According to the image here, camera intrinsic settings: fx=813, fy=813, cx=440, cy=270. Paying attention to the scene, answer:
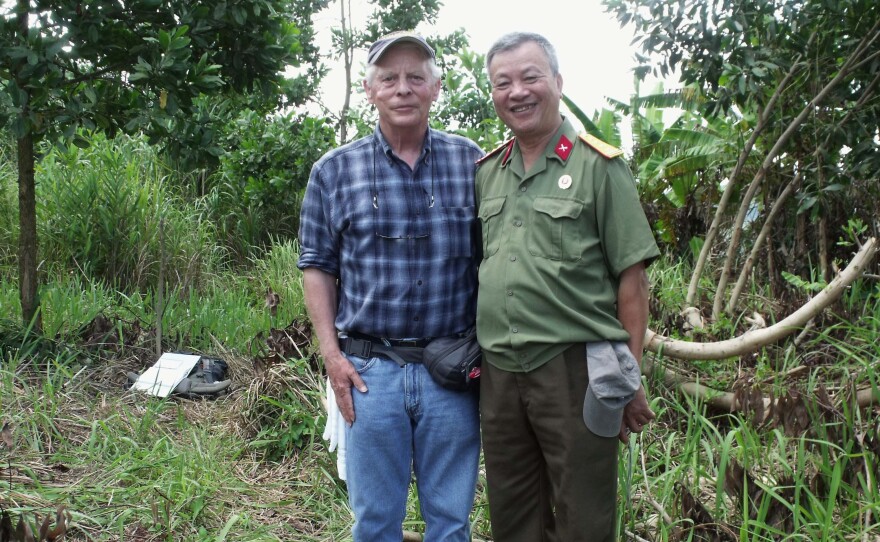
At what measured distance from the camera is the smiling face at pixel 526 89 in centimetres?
262

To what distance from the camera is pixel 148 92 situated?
227 inches

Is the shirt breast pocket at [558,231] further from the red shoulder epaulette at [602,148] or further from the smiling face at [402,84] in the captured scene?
the smiling face at [402,84]

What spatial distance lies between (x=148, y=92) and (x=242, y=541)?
3.46 metres

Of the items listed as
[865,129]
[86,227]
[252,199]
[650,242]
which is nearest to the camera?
[650,242]

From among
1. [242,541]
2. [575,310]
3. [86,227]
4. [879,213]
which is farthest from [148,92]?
[879,213]

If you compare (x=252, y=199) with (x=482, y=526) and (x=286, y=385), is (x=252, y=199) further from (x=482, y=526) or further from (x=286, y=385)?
(x=482, y=526)

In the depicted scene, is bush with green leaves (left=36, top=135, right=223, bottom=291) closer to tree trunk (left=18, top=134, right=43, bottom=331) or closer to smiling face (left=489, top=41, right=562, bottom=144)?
tree trunk (left=18, top=134, right=43, bottom=331)

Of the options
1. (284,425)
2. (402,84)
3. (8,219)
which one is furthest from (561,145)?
(8,219)

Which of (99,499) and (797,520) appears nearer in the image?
(797,520)

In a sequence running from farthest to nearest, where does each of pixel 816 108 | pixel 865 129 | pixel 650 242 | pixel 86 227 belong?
pixel 86 227 < pixel 816 108 < pixel 865 129 < pixel 650 242

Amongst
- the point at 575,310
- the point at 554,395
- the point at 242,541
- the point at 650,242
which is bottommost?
the point at 242,541

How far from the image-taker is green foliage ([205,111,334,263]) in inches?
364

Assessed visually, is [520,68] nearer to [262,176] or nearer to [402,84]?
[402,84]

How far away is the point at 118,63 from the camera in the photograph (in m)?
5.56
